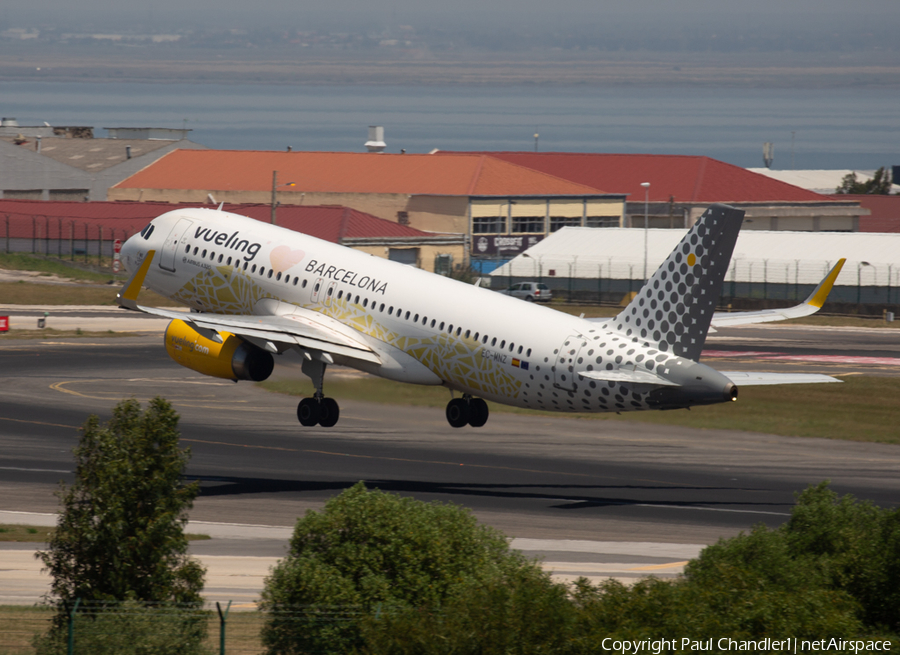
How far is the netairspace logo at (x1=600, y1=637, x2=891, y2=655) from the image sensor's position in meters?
20.0

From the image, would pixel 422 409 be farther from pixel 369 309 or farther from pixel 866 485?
pixel 866 485

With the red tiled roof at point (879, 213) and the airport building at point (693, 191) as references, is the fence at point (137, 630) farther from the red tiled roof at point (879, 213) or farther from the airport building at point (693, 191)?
the red tiled roof at point (879, 213)

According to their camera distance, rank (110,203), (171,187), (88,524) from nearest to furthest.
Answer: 1. (88,524)
2. (110,203)
3. (171,187)

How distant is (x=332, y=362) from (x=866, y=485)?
22.0 metres

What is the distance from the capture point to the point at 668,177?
601 ft

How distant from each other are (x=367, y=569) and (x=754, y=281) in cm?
10945

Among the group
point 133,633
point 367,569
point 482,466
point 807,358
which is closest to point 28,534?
point 133,633

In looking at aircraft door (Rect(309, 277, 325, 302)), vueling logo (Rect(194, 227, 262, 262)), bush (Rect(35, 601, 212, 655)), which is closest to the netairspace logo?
bush (Rect(35, 601, 212, 655))

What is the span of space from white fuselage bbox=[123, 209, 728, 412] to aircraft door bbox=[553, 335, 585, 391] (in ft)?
0.12

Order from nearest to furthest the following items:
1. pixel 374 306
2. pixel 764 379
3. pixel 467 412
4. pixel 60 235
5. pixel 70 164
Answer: pixel 764 379 → pixel 374 306 → pixel 467 412 → pixel 60 235 → pixel 70 164

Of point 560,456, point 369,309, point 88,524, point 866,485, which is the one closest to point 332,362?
point 369,309

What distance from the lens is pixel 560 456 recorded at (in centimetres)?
5800

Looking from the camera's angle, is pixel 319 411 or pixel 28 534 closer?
pixel 28 534

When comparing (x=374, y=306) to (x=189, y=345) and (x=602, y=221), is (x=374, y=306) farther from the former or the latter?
(x=602, y=221)
